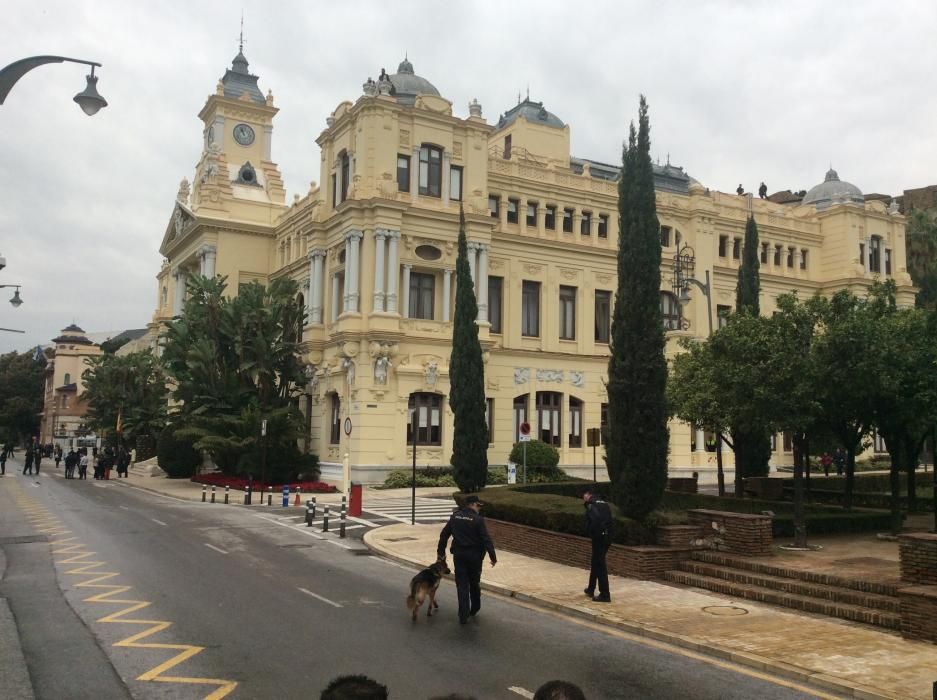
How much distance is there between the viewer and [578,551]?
15.8 m

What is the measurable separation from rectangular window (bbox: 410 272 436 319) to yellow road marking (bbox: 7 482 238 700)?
19985 millimetres

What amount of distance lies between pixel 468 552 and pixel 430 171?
30.0 metres

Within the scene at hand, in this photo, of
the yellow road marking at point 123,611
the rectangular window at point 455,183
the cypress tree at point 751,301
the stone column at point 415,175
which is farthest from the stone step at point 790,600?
the rectangular window at point 455,183

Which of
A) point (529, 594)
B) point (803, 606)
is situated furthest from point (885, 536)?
→ point (529, 594)

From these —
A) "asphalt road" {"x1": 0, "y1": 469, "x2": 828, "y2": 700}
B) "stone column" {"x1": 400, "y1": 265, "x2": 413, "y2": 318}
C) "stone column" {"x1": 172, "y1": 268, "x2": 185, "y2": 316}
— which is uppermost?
"stone column" {"x1": 172, "y1": 268, "x2": 185, "y2": 316}

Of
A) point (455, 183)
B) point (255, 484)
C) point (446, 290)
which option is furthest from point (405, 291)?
point (255, 484)

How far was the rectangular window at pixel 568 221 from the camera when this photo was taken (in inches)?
1725

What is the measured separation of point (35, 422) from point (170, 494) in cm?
9077

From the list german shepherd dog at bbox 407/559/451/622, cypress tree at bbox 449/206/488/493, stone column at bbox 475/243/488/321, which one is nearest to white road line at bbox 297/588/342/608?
german shepherd dog at bbox 407/559/451/622

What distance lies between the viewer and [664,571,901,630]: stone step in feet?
35.2

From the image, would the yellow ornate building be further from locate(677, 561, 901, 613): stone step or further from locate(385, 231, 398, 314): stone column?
locate(677, 561, 901, 613): stone step

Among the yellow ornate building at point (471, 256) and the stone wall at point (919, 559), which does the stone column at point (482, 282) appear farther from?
the stone wall at point (919, 559)

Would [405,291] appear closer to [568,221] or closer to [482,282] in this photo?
[482,282]

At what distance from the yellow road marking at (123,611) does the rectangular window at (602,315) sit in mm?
29609
